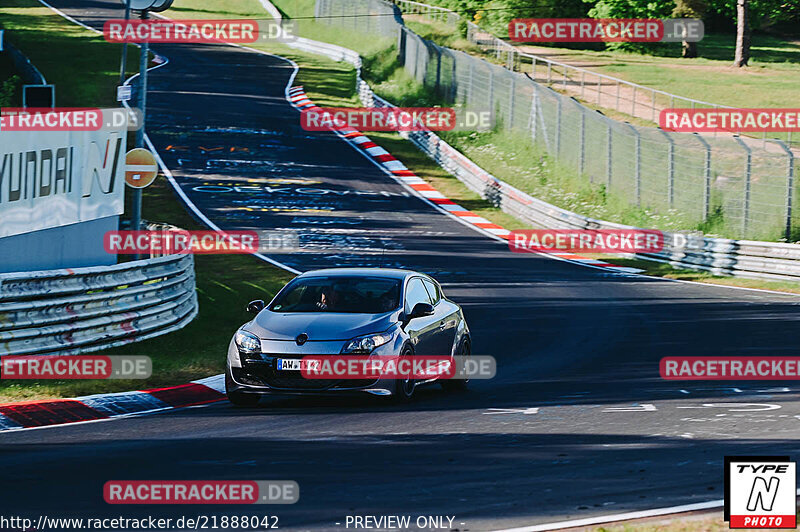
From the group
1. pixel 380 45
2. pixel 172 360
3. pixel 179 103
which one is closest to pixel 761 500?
pixel 172 360

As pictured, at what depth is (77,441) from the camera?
10500 mm

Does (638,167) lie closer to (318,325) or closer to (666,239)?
(666,239)

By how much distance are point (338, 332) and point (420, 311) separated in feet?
4.08

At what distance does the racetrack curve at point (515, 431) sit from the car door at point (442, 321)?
2.05 ft

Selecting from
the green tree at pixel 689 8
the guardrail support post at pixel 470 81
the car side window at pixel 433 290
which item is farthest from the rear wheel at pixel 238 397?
the green tree at pixel 689 8

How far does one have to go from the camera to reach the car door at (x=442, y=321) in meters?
13.8

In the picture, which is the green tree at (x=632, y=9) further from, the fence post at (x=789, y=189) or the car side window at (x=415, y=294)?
the car side window at (x=415, y=294)

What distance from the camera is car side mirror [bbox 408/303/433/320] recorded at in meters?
13.1

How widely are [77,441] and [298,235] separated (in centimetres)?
2083

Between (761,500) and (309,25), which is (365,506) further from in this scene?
(309,25)

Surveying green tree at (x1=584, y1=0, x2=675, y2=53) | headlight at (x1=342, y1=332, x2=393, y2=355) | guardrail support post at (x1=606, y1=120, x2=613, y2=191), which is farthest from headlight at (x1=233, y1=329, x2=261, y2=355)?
green tree at (x1=584, y1=0, x2=675, y2=53)

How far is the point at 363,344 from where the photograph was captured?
12.3 meters

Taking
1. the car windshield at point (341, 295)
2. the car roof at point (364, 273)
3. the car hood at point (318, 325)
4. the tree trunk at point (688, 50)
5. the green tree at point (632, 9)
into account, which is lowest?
the car hood at point (318, 325)

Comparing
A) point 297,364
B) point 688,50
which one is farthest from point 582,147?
point 688,50
